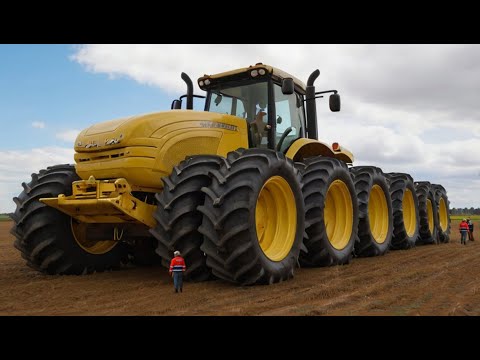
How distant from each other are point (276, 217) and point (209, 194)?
4.95 ft

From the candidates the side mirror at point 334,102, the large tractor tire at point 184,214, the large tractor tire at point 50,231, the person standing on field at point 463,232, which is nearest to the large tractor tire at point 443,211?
the person standing on field at point 463,232

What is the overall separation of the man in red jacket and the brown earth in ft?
0.46

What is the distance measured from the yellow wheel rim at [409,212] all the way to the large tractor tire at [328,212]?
4731 millimetres

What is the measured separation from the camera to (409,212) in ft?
44.1

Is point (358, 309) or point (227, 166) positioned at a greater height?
point (227, 166)

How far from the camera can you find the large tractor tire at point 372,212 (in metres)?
9.96

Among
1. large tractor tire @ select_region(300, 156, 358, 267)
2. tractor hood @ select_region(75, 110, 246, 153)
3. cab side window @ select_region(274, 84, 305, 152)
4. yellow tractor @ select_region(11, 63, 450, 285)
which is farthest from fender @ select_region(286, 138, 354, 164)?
tractor hood @ select_region(75, 110, 246, 153)

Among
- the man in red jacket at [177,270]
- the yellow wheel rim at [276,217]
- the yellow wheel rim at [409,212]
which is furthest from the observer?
the yellow wheel rim at [409,212]

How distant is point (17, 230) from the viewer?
745 centimetres

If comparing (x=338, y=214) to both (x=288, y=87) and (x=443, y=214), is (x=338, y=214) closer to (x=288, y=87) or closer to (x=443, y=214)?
(x=288, y=87)

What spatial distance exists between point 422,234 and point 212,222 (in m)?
9.69

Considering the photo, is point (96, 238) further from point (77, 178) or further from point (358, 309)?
point (358, 309)

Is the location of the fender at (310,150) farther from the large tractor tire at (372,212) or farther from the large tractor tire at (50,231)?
the large tractor tire at (50,231)

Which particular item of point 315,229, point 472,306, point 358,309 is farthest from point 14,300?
point 472,306
